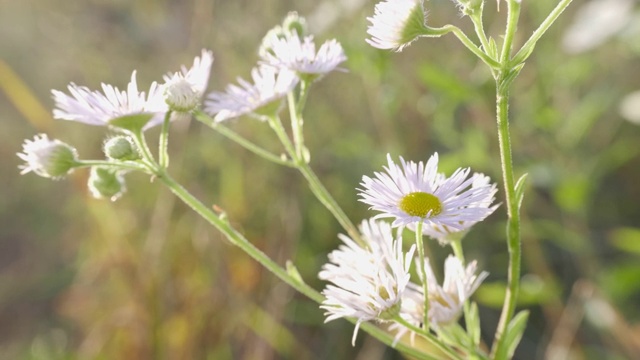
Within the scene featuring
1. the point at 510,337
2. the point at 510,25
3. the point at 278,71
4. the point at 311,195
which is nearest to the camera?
the point at 510,25

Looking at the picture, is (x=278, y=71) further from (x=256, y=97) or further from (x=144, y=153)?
(x=144, y=153)

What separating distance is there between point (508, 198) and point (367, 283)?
141 millimetres

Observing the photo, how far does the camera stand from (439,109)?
169 centimetres

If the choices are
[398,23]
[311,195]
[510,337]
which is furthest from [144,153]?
[311,195]

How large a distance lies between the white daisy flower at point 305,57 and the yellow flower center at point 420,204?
224mm

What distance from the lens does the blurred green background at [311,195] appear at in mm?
1607

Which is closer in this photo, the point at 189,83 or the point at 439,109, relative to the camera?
the point at 189,83

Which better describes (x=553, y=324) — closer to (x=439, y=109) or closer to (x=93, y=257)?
(x=439, y=109)

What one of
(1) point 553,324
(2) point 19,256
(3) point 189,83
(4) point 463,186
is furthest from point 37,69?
(4) point 463,186

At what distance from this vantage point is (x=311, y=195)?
223cm

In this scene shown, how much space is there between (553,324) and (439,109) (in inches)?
19.9

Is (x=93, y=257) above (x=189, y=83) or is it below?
above

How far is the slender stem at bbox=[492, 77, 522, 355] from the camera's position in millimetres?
640

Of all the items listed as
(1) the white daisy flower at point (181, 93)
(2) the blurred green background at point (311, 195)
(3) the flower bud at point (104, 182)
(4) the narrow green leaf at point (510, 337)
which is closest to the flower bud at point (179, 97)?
(1) the white daisy flower at point (181, 93)
